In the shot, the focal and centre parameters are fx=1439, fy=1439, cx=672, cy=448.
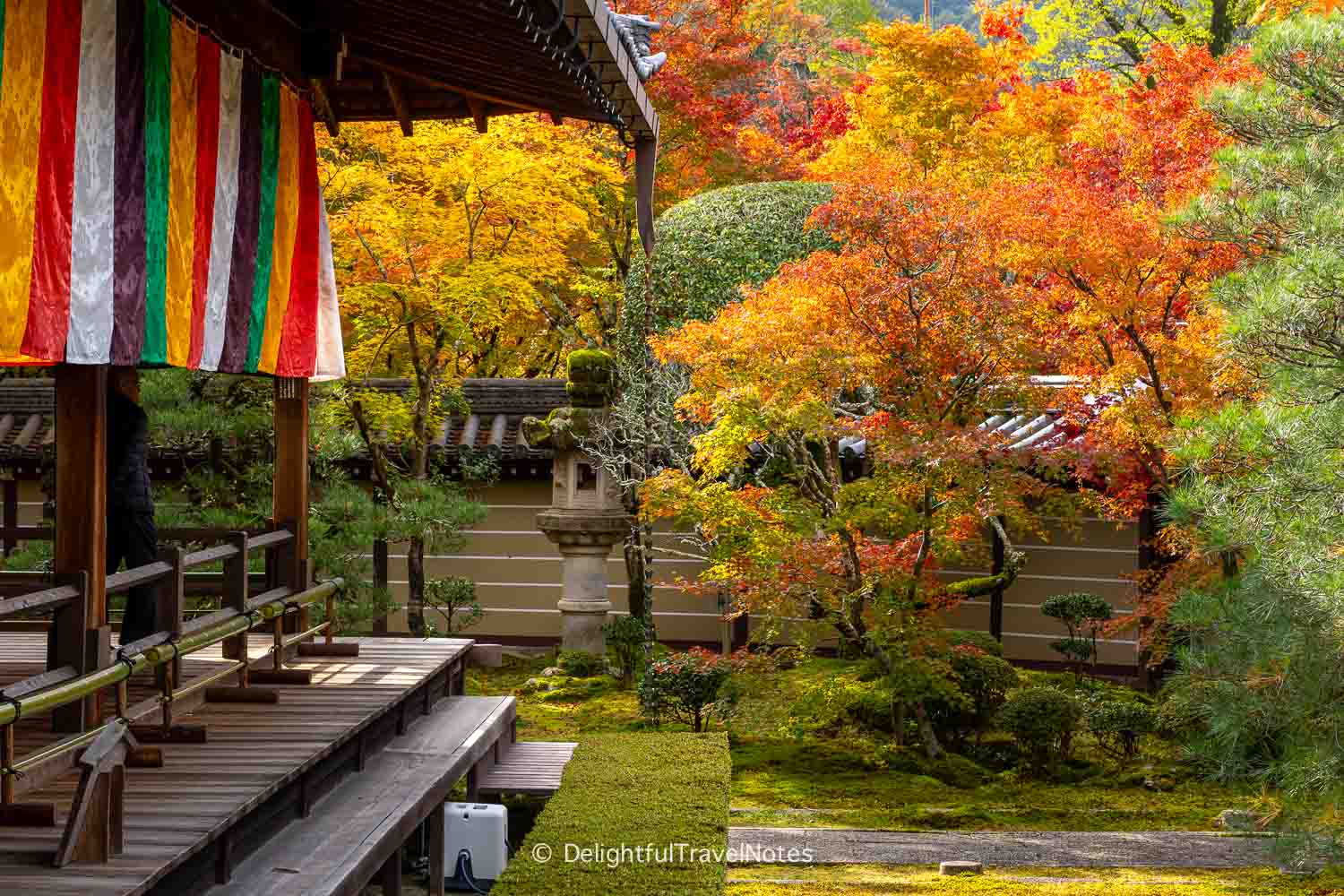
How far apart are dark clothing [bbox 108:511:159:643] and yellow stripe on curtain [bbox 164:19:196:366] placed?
3.38 feet

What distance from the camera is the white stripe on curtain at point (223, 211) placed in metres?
7.25

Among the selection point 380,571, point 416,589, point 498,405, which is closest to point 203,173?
point 416,589

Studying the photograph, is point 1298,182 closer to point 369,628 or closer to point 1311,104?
point 1311,104

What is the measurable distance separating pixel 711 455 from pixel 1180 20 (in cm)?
1549

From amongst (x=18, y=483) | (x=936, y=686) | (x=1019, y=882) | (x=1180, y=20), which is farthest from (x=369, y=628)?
(x=1180, y=20)

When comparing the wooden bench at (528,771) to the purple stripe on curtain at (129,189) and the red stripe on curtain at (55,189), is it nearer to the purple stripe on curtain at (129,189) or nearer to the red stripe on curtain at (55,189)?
the purple stripe on curtain at (129,189)

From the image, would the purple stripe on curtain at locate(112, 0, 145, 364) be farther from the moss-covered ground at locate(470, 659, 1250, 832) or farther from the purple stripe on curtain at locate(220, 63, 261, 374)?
the moss-covered ground at locate(470, 659, 1250, 832)

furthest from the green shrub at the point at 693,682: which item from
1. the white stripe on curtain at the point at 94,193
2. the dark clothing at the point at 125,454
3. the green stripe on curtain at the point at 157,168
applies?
the white stripe on curtain at the point at 94,193

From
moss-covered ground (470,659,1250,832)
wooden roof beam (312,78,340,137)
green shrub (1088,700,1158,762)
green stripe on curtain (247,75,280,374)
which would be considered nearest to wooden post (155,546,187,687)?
green stripe on curtain (247,75,280,374)

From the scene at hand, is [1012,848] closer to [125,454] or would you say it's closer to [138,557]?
[138,557]

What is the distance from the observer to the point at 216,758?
632 cm

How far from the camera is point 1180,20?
2328 cm

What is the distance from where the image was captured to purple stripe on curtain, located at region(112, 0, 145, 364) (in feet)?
19.9

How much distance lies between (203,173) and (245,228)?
0.63 meters
